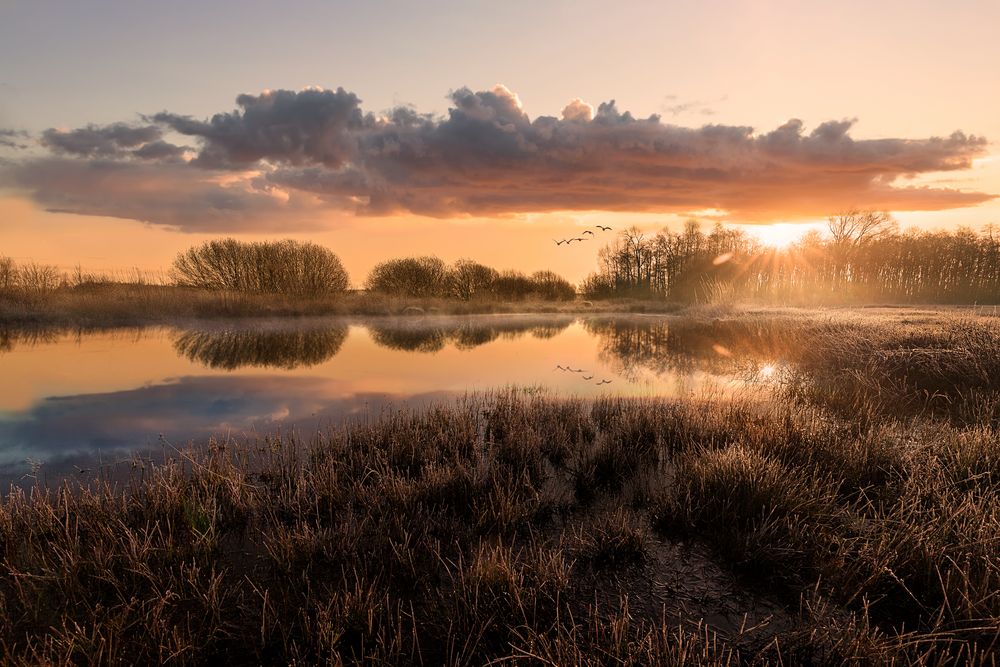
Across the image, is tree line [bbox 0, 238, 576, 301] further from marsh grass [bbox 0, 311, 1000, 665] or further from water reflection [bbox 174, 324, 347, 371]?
marsh grass [bbox 0, 311, 1000, 665]

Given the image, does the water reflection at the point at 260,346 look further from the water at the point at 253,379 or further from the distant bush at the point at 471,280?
the distant bush at the point at 471,280

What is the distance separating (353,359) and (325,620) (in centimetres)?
1314

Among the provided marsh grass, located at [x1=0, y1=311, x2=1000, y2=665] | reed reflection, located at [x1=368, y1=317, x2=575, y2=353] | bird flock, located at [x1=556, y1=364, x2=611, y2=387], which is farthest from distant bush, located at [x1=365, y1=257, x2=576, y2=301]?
marsh grass, located at [x1=0, y1=311, x2=1000, y2=665]

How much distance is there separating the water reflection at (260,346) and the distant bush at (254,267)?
17350 mm

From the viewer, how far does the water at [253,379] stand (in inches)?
293

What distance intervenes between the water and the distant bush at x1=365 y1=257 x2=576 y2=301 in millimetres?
27546

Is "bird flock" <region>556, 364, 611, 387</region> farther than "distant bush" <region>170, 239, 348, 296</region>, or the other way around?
"distant bush" <region>170, 239, 348, 296</region>

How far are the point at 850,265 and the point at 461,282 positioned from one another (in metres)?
42.6

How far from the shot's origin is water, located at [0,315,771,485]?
24.4 feet

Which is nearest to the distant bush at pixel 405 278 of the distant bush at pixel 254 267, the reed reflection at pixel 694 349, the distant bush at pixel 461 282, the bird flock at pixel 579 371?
the distant bush at pixel 461 282

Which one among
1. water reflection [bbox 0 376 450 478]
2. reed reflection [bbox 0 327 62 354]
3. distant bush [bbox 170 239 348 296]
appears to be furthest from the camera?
distant bush [bbox 170 239 348 296]

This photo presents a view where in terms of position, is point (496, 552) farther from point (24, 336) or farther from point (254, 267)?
point (254, 267)

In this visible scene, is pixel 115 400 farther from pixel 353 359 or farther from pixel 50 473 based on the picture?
pixel 353 359

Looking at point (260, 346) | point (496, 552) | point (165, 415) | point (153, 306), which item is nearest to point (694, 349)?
point (496, 552)
